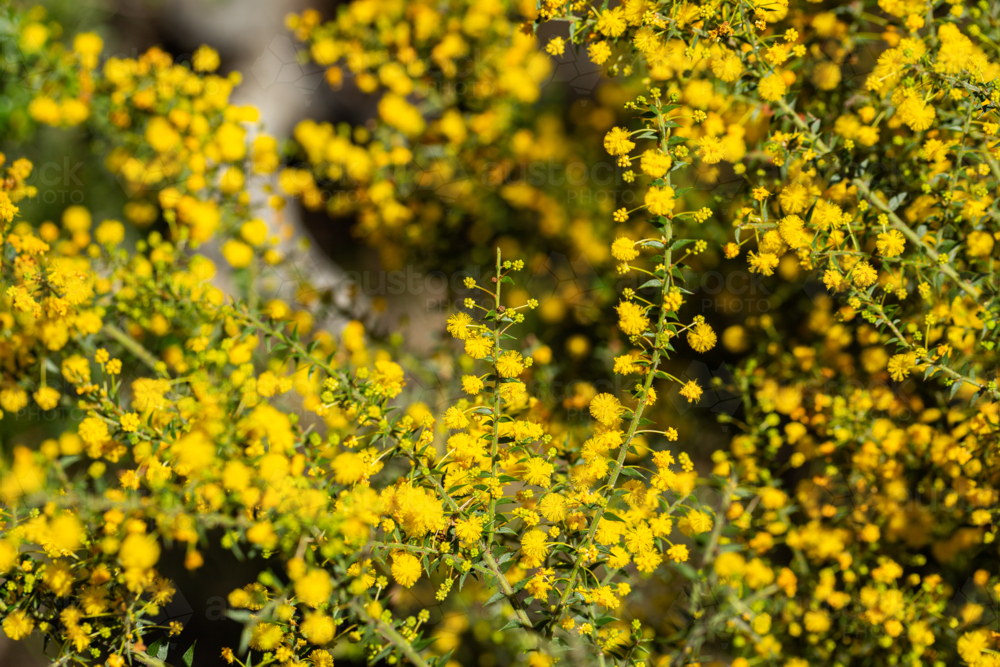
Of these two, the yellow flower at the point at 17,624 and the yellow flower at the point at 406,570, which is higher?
the yellow flower at the point at 406,570

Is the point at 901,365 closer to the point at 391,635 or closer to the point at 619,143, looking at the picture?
the point at 619,143

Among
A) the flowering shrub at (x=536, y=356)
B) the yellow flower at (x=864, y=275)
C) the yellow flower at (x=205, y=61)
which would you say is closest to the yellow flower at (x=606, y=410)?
the flowering shrub at (x=536, y=356)

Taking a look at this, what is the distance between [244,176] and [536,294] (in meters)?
1.06

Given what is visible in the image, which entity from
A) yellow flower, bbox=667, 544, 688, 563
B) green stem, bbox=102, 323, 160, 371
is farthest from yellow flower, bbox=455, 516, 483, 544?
green stem, bbox=102, 323, 160, 371

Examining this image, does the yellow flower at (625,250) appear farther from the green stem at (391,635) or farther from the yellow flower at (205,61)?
the yellow flower at (205,61)

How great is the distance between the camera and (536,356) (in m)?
1.56

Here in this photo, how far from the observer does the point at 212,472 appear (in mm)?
1062

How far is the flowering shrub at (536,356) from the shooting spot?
102 centimetres

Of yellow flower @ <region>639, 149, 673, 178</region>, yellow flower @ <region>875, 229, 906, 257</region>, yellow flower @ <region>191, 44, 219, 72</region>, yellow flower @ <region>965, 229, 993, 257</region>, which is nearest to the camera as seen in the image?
yellow flower @ <region>639, 149, 673, 178</region>

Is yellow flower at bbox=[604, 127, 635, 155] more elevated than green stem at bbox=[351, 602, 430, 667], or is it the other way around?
yellow flower at bbox=[604, 127, 635, 155]

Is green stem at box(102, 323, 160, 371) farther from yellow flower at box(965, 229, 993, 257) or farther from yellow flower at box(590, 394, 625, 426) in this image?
yellow flower at box(965, 229, 993, 257)

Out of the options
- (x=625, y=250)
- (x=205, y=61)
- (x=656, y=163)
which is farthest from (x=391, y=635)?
(x=205, y=61)

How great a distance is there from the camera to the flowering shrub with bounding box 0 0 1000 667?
3.35 ft

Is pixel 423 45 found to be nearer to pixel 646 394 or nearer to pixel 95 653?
pixel 646 394
